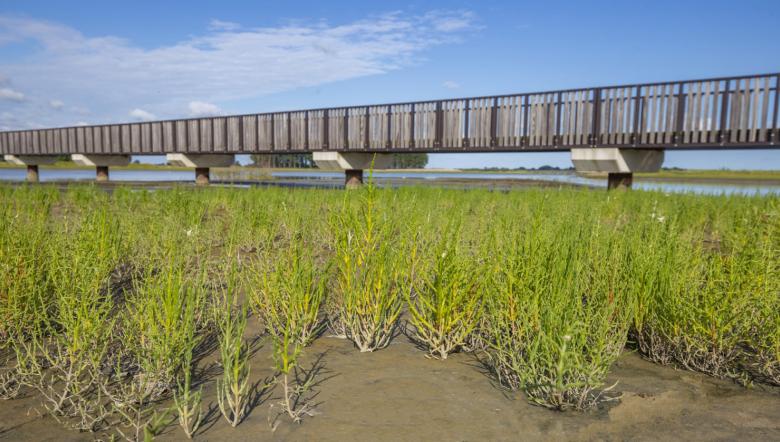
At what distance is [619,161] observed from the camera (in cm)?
1548

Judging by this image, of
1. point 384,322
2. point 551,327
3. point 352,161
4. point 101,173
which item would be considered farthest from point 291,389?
point 101,173

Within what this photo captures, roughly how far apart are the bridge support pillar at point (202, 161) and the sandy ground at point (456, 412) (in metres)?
26.9

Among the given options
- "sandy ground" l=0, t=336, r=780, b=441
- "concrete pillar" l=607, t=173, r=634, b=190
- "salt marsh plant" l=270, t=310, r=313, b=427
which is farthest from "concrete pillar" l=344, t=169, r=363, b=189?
"salt marsh plant" l=270, t=310, r=313, b=427

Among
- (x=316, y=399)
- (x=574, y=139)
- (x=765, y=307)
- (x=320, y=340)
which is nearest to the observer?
(x=316, y=399)

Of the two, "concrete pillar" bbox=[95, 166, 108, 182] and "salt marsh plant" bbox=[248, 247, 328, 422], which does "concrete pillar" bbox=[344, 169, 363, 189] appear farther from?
"concrete pillar" bbox=[95, 166, 108, 182]

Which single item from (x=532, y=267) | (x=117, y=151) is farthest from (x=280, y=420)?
(x=117, y=151)

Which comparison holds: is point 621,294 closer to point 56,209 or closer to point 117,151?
point 56,209

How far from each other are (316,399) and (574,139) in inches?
605

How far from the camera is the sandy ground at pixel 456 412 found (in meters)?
2.37

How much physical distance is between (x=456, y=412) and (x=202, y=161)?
28.2m

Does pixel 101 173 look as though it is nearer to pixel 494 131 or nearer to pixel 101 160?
pixel 101 160

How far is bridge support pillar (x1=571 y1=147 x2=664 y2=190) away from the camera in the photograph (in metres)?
15.5

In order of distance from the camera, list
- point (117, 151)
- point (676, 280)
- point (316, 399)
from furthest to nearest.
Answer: point (117, 151) < point (676, 280) < point (316, 399)

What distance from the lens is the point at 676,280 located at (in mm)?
3453
